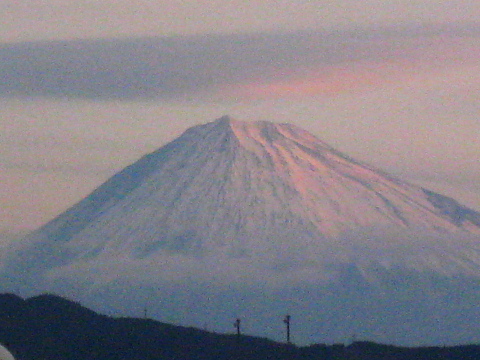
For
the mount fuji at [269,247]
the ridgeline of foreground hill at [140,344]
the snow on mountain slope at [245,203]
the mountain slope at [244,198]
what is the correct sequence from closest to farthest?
the ridgeline of foreground hill at [140,344] → the mount fuji at [269,247] → the snow on mountain slope at [245,203] → the mountain slope at [244,198]

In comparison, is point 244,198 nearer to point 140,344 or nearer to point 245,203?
point 245,203

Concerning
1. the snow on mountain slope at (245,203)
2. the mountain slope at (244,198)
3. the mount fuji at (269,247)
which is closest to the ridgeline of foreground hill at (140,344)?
the mount fuji at (269,247)

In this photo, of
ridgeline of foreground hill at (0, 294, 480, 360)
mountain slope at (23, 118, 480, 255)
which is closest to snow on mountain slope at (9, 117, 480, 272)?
mountain slope at (23, 118, 480, 255)

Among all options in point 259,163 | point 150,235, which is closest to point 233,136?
point 259,163

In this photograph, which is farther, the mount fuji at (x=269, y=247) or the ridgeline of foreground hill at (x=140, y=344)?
the mount fuji at (x=269, y=247)

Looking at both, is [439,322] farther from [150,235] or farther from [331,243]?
[150,235]

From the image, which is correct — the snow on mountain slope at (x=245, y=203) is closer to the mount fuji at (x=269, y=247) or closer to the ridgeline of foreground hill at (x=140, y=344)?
the mount fuji at (x=269, y=247)

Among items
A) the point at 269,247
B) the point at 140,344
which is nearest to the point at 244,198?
the point at 269,247
